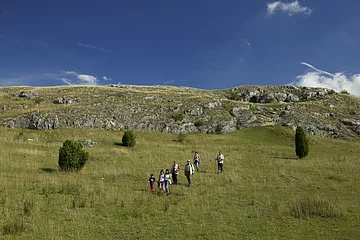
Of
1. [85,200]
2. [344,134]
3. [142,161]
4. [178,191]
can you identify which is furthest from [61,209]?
[344,134]

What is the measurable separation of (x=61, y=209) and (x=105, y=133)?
35895mm

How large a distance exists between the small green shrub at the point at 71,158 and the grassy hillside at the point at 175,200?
36.6 inches

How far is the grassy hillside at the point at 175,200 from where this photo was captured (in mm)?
10914

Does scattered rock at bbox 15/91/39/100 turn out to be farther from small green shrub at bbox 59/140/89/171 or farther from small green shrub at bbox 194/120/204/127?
small green shrub at bbox 59/140/89/171

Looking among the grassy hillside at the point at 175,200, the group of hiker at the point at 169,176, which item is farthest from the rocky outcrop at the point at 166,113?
the group of hiker at the point at 169,176

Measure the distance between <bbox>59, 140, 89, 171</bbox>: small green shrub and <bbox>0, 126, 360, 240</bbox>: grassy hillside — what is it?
3.05 feet

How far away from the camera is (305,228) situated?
11.7m

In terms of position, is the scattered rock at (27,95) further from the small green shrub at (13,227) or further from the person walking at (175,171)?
the small green shrub at (13,227)

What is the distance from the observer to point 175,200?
15.9 m

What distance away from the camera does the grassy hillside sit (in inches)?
430

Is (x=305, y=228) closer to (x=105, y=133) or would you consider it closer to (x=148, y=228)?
(x=148, y=228)

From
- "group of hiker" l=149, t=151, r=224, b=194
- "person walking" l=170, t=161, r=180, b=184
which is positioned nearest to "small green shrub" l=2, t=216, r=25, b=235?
"group of hiker" l=149, t=151, r=224, b=194

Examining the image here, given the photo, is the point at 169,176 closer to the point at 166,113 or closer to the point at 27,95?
the point at 166,113

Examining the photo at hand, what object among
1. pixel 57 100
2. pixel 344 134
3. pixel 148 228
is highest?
pixel 57 100
